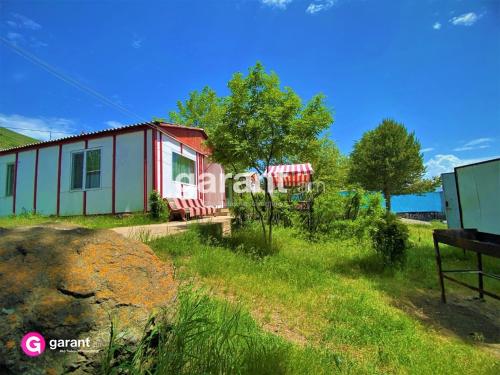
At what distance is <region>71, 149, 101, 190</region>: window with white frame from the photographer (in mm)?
12906

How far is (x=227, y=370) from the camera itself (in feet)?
7.33

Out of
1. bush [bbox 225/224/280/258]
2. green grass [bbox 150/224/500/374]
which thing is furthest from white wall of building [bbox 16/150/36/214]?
green grass [bbox 150/224/500/374]

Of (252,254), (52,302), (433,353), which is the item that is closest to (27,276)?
(52,302)

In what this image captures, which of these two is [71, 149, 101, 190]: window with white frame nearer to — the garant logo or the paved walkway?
the paved walkway

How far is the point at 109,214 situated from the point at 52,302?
11.5 meters

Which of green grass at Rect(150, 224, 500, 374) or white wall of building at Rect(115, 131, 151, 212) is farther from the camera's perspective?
white wall of building at Rect(115, 131, 151, 212)

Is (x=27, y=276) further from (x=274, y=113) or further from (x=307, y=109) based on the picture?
(x=307, y=109)

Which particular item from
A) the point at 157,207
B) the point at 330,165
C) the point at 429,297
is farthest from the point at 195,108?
the point at 429,297

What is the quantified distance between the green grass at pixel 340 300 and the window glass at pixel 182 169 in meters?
6.80

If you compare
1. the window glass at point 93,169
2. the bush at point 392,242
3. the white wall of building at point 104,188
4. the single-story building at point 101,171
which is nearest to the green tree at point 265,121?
the bush at point 392,242

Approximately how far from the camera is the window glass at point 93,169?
12867 millimetres

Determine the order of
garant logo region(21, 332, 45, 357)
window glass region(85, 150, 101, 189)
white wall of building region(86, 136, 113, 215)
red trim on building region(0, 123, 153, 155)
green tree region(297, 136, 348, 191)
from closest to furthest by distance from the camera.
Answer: garant logo region(21, 332, 45, 357) < red trim on building region(0, 123, 153, 155) < white wall of building region(86, 136, 113, 215) < window glass region(85, 150, 101, 189) < green tree region(297, 136, 348, 191)

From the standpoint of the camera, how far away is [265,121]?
774 cm

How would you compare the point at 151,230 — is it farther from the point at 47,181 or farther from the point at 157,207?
the point at 47,181
